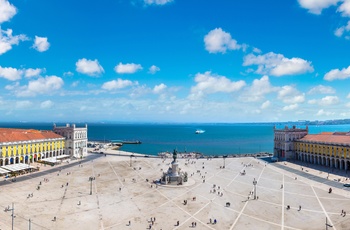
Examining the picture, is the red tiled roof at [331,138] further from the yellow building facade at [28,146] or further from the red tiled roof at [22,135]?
the red tiled roof at [22,135]

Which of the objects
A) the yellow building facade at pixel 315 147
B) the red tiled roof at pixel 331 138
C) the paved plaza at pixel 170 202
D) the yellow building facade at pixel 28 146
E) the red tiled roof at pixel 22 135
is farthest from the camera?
the red tiled roof at pixel 331 138

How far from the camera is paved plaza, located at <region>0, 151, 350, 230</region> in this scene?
143ft

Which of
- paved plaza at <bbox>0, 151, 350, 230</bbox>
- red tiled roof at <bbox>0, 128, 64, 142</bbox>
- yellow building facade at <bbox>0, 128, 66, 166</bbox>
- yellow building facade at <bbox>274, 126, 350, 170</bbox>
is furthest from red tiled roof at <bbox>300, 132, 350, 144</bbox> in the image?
red tiled roof at <bbox>0, 128, 64, 142</bbox>

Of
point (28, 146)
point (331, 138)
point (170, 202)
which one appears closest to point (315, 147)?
point (331, 138)

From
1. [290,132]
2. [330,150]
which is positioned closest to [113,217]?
[330,150]

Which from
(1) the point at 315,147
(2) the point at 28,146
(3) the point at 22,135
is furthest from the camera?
(1) the point at 315,147

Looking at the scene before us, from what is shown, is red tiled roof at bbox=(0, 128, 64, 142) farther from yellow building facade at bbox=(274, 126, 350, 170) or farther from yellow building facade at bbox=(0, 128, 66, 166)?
yellow building facade at bbox=(274, 126, 350, 170)

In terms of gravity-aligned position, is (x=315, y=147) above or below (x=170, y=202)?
above

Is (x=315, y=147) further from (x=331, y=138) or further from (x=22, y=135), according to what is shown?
(x=22, y=135)

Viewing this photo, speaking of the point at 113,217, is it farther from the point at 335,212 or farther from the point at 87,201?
the point at 335,212

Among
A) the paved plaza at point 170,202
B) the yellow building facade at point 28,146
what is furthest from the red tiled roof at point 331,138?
the yellow building facade at point 28,146

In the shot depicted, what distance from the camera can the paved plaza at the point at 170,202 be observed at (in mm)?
43625

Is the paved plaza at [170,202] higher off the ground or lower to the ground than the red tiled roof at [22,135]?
lower

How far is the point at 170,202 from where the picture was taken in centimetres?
5356
